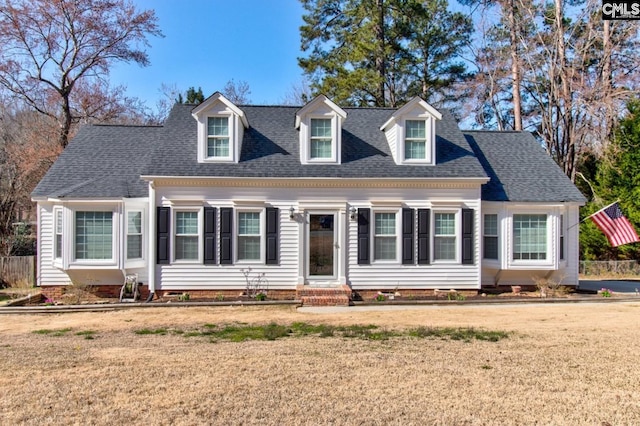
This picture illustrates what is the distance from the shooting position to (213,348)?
740 cm

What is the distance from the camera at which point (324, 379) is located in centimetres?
570

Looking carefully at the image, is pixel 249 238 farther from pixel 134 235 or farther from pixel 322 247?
pixel 134 235

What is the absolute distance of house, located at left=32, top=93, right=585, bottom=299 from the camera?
1309cm

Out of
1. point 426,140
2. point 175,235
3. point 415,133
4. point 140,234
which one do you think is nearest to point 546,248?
point 426,140

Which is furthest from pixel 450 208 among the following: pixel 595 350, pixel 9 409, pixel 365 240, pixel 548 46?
pixel 548 46

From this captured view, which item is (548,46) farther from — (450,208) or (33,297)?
(33,297)

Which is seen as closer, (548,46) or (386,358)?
(386,358)

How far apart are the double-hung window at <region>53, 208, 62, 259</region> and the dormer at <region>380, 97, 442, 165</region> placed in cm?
1052

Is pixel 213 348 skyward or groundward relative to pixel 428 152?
groundward

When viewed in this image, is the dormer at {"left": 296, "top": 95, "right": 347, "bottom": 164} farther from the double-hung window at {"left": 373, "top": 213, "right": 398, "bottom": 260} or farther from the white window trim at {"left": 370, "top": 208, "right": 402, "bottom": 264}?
the double-hung window at {"left": 373, "top": 213, "right": 398, "bottom": 260}

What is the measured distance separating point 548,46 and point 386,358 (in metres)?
27.1

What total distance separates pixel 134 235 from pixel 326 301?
6.19 metres

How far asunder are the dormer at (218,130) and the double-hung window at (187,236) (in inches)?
69.7

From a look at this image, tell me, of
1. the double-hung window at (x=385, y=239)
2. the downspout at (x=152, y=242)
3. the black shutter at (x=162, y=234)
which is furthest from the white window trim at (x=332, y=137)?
the downspout at (x=152, y=242)
